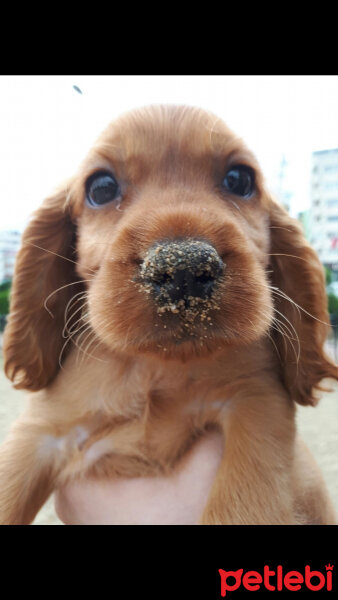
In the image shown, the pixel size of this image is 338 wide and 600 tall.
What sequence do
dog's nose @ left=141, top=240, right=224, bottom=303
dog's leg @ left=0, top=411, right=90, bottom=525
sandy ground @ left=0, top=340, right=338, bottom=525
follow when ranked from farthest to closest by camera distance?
sandy ground @ left=0, top=340, right=338, bottom=525 < dog's leg @ left=0, top=411, right=90, bottom=525 < dog's nose @ left=141, top=240, right=224, bottom=303

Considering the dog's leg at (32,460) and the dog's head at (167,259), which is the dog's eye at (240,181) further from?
the dog's leg at (32,460)

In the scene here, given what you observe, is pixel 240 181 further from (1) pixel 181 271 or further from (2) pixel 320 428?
(2) pixel 320 428

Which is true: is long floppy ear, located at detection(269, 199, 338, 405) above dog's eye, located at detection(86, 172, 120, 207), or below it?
below

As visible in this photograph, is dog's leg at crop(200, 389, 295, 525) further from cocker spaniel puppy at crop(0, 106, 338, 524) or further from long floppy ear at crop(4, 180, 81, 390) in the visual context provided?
long floppy ear at crop(4, 180, 81, 390)

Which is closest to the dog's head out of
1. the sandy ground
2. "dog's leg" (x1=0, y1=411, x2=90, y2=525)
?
"dog's leg" (x1=0, y1=411, x2=90, y2=525)
